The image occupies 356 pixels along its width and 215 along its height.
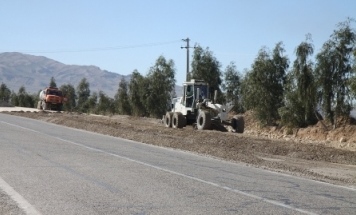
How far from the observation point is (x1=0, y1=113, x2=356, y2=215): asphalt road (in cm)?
869

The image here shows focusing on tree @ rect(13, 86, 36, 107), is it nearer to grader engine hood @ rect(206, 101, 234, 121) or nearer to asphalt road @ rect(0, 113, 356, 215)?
grader engine hood @ rect(206, 101, 234, 121)

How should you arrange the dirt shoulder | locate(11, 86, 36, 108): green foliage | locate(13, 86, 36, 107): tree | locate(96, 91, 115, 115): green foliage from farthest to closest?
locate(13, 86, 36, 107): tree < locate(11, 86, 36, 108): green foliage < locate(96, 91, 115, 115): green foliage < the dirt shoulder

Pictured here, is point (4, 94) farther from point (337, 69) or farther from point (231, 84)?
point (337, 69)

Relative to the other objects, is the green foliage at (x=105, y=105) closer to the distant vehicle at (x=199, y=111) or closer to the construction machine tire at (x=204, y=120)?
the distant vehicle at (x=199, y=111)

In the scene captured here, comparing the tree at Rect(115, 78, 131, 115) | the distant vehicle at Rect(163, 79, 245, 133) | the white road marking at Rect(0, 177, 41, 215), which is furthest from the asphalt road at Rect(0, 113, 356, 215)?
the tree at Rect(115, 78, 131, 115)

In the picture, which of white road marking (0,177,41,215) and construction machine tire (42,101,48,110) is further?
construction machine tire (42,101,48,110)

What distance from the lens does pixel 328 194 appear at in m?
10.8

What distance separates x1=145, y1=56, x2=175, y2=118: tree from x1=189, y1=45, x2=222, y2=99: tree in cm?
781

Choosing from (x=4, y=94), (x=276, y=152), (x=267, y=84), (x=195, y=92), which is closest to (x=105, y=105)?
(x=267, y=84)

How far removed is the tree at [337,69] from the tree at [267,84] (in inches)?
292

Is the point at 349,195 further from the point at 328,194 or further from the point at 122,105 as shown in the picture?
the point at 122,105

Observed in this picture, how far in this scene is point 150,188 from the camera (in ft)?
34.5

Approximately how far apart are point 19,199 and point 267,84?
30.4m

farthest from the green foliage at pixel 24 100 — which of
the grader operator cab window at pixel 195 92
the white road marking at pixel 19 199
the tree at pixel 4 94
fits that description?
the white road marking at pixel 19 199
